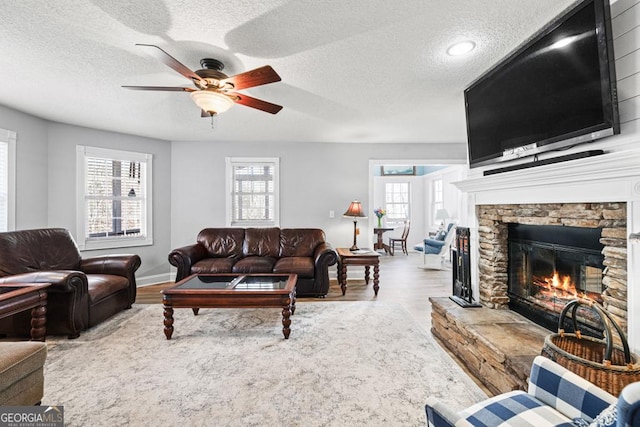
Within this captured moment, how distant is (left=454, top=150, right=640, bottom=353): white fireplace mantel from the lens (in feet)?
4.66

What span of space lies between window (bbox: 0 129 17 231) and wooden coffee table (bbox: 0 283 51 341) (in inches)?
67.6

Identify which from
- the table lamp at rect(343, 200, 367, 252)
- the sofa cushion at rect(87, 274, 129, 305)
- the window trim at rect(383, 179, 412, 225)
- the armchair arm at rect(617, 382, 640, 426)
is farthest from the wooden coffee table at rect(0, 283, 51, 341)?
the window trim at rect(383, 179, 412, 225)

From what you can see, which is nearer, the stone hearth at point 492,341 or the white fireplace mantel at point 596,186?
the white fireplace mantel at point 596,186

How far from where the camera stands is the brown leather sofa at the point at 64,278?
265 centimetres

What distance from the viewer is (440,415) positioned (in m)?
0.87

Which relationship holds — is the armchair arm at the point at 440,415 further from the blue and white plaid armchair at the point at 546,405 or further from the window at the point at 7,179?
the window at the point at 7,179

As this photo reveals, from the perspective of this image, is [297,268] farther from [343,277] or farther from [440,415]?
[440,415]

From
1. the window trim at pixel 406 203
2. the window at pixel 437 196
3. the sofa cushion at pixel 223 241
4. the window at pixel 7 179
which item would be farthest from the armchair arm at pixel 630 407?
the window trim at pixel 406 203

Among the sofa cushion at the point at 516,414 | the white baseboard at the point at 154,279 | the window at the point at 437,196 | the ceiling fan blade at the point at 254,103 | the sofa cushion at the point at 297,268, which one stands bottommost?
the white baseboard at the point at 154,279

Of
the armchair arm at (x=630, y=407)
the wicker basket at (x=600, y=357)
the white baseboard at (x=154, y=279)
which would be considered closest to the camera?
the armchair arm at (x=630, y=407)

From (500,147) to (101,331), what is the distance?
404 cm

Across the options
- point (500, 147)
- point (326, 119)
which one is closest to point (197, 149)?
point (326, 119)

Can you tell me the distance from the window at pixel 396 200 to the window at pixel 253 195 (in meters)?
4.98

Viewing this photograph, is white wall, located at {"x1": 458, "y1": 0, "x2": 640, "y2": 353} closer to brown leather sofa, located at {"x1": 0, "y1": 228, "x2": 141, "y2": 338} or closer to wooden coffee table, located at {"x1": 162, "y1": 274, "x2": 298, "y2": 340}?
wooden coffee table, located at {"x1": 162, "y1": 274, "x2": 298, "y2": 340}
